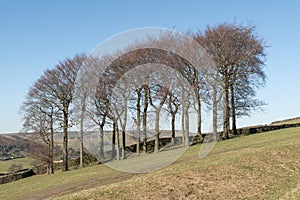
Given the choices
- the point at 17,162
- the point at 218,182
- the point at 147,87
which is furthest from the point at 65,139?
the point at 218,182

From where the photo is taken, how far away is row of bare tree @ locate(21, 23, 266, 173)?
62.6ft

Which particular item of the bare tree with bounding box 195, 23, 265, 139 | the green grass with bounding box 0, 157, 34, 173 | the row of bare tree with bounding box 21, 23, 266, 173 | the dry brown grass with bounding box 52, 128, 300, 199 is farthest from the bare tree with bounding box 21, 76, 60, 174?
the dry brown grass with bounding box 52, 128, 300, 199

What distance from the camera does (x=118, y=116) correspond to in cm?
2475

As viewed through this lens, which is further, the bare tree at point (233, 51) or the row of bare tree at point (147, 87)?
the bare tree at point (233, 51)

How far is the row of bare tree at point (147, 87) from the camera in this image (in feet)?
62.6

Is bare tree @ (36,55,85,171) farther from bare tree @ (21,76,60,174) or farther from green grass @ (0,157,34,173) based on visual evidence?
green grass @ (0,157,34,173)

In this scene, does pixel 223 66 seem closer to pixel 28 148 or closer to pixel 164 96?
pixel 164 96

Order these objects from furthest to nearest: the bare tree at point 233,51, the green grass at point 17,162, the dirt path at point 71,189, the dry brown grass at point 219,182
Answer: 1. the green grass at point 17,162
2. the bare tree at point 233,51
3. the dirt path at point 71,189
4. the dry brown grass at point 219,182

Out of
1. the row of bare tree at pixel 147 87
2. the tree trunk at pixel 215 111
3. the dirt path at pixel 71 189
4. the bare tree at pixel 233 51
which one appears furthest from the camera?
the bare tree at pixel 233 51

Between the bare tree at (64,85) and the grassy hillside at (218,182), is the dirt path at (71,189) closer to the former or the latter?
the grassy hillside at (218,182)

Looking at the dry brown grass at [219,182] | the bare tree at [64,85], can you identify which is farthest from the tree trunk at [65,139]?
the dry brown grass at [219,182]

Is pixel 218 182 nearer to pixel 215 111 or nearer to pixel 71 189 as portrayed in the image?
pixel 71 189

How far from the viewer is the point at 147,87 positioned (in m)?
21.6

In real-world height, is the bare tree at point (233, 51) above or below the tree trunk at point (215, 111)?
above
